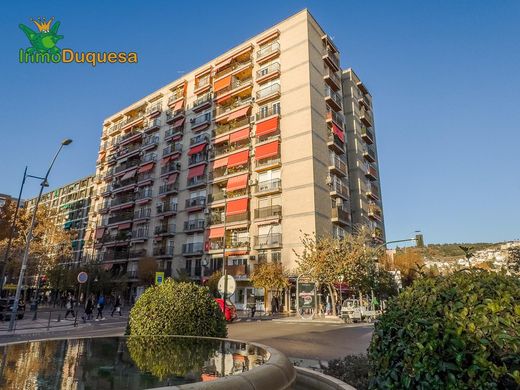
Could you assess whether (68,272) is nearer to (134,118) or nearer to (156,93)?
(134,118)

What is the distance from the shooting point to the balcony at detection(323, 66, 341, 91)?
3781cm

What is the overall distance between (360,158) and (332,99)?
928 centimetres

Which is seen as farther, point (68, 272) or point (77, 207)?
point (77, 207)

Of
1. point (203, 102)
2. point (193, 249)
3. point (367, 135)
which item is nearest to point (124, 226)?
point (193, 249)

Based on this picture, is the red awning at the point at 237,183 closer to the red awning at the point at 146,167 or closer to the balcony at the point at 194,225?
the balcony at the point at 194,225

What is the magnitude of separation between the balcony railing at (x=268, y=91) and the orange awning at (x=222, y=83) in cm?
503

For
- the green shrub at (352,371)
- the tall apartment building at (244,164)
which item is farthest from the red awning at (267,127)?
the green shrub at (352,371)

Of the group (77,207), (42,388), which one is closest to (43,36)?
(42,388)

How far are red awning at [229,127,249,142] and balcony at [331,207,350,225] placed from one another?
12.0 meters

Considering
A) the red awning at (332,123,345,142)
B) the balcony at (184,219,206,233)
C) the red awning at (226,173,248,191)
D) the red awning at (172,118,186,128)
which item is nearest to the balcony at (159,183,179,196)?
the balcony at (184,219,206,233)

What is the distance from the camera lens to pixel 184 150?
148 ft

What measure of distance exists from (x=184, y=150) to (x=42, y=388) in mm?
42374

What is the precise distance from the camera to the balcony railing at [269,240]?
32.7 metres

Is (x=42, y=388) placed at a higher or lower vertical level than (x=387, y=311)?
lower
